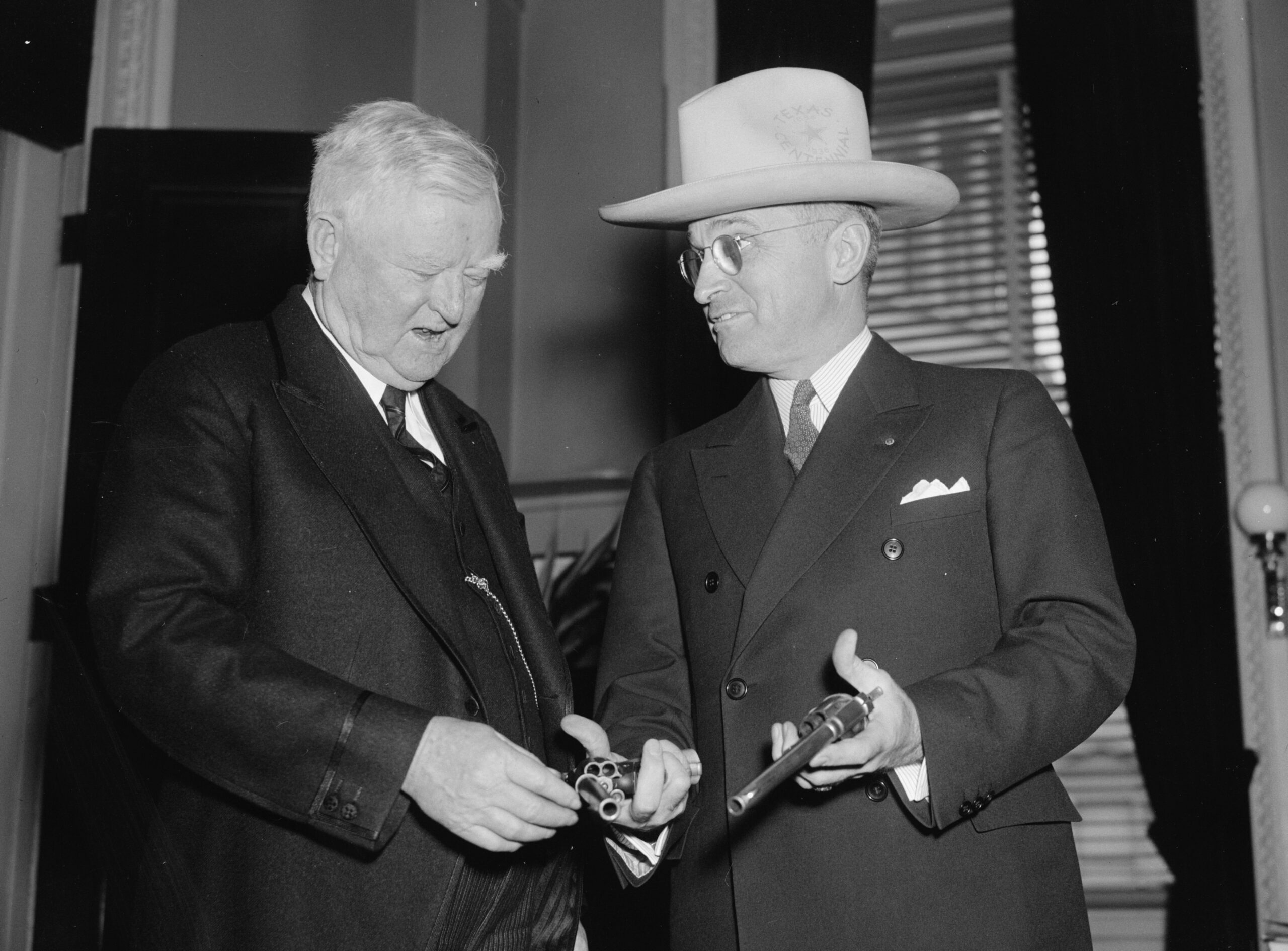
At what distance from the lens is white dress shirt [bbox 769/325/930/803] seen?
234 centimetres

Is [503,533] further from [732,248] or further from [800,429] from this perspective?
[732,248]

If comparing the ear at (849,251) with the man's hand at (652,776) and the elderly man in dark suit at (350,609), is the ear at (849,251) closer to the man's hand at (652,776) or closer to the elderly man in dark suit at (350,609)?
the elderly man in dark suit at (350,609)

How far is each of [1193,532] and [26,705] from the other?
4.16 meters

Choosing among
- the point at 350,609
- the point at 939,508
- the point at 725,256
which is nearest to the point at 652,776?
the point at 350,609

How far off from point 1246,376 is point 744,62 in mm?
2375

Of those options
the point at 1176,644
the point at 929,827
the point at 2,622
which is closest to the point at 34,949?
the point at 2,622

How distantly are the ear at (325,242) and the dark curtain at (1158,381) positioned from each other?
11.0 ft

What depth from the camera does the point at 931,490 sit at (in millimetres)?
2129

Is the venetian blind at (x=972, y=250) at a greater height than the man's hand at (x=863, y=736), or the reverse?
the venetian blind at (x=972, y=250)

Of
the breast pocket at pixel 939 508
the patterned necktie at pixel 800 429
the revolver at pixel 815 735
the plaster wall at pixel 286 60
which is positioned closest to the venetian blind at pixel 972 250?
the plaster wall at pixel 286 60

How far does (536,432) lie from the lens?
18.7ft

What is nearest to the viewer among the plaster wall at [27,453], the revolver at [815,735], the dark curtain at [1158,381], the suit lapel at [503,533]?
the revolver at [815,735]

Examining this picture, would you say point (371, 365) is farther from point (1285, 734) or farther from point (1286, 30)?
point (1286, 30)

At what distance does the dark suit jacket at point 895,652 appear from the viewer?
74.6 inches
